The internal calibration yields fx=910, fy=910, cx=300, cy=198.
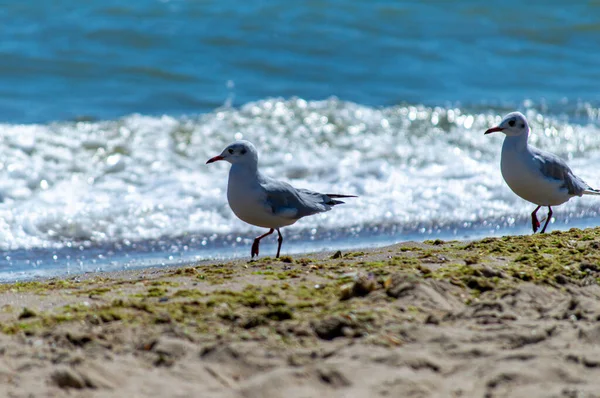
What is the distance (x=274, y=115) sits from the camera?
1194cm

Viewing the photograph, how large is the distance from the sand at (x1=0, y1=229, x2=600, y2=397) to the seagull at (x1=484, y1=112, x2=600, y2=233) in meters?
1.99

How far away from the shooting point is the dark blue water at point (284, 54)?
13344mm

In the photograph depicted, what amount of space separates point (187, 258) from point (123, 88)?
673cm

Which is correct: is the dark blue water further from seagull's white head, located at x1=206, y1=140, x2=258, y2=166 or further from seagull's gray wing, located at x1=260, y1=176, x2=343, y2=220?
seagull's gray wing, located at x1=260, y1=176, x2=343, y2=220

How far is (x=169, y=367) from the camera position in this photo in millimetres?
3475

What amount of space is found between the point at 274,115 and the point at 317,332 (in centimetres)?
832

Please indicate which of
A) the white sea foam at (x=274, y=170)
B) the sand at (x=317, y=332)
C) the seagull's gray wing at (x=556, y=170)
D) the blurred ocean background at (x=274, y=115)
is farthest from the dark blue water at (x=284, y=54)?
the sand at (x=317, y=332)

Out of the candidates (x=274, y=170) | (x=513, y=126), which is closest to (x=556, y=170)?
(x=513, y=126)

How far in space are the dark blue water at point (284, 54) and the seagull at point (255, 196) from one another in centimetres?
599

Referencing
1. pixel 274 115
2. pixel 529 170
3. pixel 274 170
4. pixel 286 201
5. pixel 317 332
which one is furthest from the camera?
pixel 274 115

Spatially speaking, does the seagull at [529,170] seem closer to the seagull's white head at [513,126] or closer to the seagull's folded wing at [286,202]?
the seagull's white head at [513,126]

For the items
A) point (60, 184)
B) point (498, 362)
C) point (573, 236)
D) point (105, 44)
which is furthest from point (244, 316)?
point (105, 44)

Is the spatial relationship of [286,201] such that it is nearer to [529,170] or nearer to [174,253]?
[174,253]

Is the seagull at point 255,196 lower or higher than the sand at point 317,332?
higher
